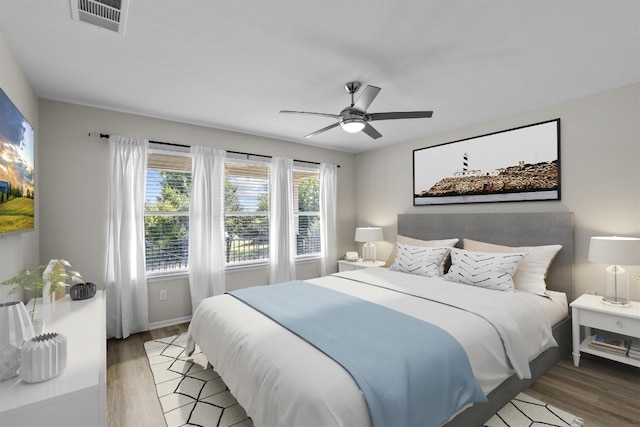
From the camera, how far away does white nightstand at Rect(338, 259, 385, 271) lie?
4.52 m

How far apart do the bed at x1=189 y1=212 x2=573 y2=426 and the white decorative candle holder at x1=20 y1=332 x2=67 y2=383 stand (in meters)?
0.87

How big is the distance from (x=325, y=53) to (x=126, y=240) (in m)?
2.85

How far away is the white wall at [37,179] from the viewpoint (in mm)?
1966

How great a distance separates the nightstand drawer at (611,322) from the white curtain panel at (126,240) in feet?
14.1

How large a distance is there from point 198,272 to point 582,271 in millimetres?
4125

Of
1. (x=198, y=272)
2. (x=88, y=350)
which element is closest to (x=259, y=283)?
(x=198, y=272)

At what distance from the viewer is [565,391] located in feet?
7.63

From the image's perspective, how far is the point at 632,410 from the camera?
2104mm

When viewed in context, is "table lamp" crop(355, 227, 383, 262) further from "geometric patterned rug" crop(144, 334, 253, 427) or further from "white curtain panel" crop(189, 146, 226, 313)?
"geometric patterned rug" crop(144, 334, 253, 427)

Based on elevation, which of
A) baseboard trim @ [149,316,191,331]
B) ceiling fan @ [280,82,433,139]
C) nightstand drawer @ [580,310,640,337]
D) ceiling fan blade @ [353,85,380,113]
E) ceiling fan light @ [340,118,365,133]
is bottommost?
baseboard trim @ [149,316,191,331]

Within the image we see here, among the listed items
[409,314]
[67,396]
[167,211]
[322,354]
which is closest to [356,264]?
[409,314]

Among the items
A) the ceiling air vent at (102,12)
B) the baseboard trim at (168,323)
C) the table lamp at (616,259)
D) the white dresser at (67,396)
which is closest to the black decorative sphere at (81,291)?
the white dresser at (67,396)

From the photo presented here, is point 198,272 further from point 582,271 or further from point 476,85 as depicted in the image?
point 582,271

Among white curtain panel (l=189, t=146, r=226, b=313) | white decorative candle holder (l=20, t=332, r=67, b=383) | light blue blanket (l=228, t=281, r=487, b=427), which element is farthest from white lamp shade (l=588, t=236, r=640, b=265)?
white curtain panel (l=189, t=146, r=226, b=313)
